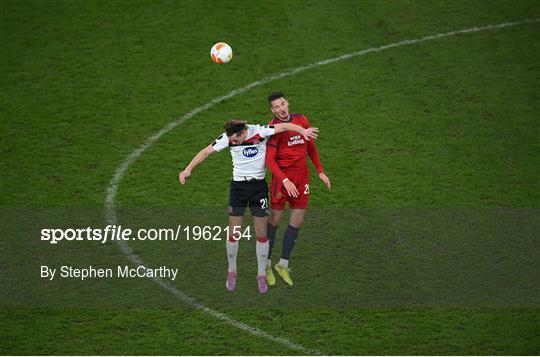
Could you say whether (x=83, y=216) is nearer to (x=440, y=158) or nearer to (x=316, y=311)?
(x=316, y=311)

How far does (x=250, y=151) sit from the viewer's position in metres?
11.8

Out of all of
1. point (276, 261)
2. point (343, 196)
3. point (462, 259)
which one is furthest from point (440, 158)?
point (276, 261)

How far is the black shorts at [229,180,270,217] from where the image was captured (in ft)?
39.0

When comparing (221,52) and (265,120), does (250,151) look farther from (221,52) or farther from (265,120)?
(265,120)

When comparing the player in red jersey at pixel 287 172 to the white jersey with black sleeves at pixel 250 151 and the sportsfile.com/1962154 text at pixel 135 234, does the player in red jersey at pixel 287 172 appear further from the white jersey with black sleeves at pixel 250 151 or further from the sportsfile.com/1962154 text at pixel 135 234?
the sportsfile.com/1962154 text at pixel 135 234

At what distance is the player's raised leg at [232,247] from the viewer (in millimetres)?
12008

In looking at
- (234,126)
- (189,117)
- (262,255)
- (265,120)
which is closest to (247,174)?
(234,126)

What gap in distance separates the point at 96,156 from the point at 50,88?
279 centimetres

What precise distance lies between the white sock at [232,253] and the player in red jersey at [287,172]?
1.73 feet

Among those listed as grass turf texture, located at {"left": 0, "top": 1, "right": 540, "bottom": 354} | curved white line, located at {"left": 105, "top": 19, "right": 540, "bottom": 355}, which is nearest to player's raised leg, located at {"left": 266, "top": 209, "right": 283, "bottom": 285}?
grass turf texture, located at {"left": 0, "top": 1, "right": 540, "bottom": 354}

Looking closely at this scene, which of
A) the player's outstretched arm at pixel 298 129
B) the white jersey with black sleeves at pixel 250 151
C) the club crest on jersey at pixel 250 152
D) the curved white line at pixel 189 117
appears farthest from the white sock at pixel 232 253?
the player's outstretched arm at pixel 298 129

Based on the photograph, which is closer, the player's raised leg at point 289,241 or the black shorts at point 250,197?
the black shorts at point 250,197

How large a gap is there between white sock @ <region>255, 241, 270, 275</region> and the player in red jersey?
239mm

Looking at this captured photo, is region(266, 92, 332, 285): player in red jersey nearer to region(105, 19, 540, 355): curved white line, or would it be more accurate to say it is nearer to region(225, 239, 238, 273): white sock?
region(225, 239, 238, 273): white sock
